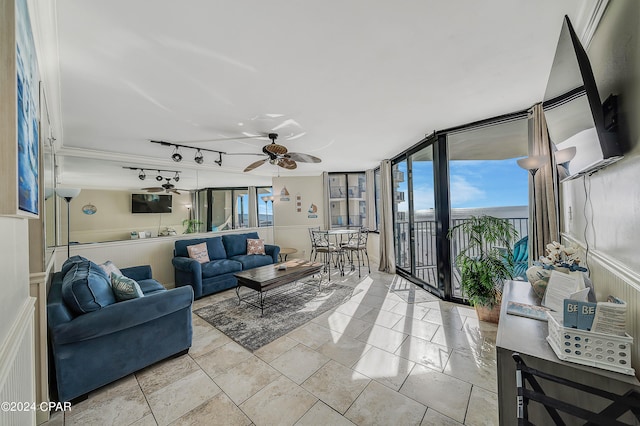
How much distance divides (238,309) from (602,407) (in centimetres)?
332

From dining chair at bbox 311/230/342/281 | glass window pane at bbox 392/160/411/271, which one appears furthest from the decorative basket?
dining chair at bbox 311/230/342/281

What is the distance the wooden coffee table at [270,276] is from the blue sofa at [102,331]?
3.04 ft

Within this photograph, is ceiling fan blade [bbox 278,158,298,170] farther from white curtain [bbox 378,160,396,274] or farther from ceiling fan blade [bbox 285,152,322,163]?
white curtain [bbox 378,160,396,274]

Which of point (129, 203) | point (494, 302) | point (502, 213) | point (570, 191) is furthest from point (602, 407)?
point (129, 203)

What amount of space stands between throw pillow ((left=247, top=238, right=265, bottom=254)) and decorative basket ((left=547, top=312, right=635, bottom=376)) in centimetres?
462

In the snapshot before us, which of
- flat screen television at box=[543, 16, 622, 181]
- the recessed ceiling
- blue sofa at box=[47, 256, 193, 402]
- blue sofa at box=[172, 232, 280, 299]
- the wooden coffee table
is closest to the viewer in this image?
flat screen television at box=[543, 16, 622, 181]

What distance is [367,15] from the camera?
4.54 feet

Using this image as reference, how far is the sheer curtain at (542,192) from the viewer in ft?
7.69

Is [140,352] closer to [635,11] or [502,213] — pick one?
[635,11]

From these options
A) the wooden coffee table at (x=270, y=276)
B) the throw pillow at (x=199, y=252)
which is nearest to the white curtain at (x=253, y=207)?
the throw pillow at (x=199, y=252)

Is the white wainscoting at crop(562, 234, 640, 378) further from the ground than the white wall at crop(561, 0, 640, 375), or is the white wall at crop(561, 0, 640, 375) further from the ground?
the white wall at crop(561, 0, 640, 375)

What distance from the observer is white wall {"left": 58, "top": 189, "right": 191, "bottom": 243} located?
3717 millimetres

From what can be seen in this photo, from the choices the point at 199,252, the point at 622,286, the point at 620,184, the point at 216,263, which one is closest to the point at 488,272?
the point at 622,286

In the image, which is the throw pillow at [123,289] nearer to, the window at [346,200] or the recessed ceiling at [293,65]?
the recessed ceiling at [293,65]
